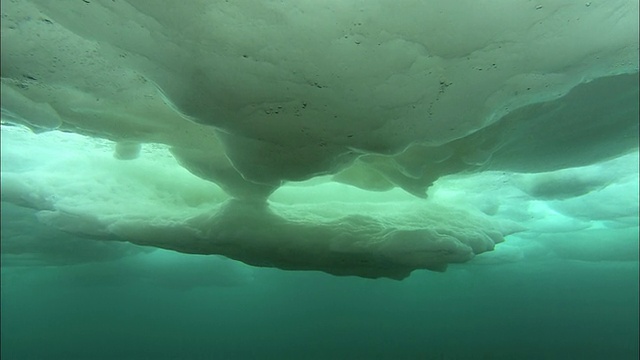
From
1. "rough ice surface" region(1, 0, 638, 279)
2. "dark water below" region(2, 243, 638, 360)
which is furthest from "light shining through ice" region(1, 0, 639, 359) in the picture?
"dark water below" region(2, 243, 638, 360)

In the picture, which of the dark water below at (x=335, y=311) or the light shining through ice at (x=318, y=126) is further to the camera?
the dark water below at (x=335, y=311)

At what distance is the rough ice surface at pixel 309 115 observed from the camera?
148 inches

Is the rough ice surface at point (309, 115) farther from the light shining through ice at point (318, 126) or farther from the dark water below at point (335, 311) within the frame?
the dark water below at point (335, 311)

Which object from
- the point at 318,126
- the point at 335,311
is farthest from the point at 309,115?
the point at 335,311

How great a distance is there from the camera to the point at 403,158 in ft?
21.8

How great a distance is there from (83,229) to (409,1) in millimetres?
6678

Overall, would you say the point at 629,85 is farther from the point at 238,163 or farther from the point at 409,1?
the point at 238,163

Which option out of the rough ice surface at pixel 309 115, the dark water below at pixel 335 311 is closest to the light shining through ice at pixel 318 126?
the rough ice surface at pixel 309 115

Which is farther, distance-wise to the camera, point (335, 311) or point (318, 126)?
point (335, 311)

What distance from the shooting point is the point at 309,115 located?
473 centimetres

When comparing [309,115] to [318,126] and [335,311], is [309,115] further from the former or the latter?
[335,311]

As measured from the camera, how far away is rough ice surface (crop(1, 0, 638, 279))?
12.3 ft

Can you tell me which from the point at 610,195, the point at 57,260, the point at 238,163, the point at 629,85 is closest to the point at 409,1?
the point at 238,163

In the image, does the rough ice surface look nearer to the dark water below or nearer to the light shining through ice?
the light shining through ice
